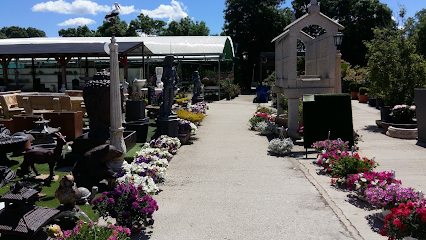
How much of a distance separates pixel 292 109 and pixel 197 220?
6.91m

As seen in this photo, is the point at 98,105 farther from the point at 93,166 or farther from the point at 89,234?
the point at 89,234

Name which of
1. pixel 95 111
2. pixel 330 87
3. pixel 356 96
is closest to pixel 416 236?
pixel 95 111

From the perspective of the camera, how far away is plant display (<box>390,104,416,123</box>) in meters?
12.6

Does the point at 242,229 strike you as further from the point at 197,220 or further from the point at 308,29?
the point at 308,29

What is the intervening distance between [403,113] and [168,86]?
7.95 metres

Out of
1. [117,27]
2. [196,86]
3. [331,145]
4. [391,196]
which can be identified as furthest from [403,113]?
[117,27]

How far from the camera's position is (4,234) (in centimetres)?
392

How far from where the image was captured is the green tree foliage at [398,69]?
43.7 feet

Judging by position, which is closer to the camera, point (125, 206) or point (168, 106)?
point (125, 206)

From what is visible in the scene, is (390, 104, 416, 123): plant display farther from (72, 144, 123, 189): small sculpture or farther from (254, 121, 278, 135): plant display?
(72, 144, 123, 189): small sculpture

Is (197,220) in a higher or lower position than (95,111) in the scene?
lower

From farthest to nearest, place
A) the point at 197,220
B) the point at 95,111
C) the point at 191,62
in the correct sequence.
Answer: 1. the point at 191,62
2. the point at 95,111
3. the point at 197,220

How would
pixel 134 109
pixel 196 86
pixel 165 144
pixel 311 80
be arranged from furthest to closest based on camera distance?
pixel 196 86, pixel 134 109, pixel 311 80, pixel 165 144

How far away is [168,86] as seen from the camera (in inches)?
448
